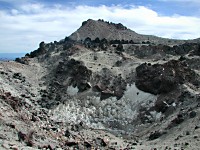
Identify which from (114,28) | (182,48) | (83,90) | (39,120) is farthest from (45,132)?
(114,28)

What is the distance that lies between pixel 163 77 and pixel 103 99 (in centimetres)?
776

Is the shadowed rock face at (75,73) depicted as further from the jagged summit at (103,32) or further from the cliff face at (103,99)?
the jagged summit at (103,32)

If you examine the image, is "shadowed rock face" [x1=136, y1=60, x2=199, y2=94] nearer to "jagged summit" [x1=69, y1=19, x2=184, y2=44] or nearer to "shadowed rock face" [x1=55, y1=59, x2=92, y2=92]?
"shadowed rock face" [x1=55, y1=59, x2=92, y2=92]

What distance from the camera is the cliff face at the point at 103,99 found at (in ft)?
95.5

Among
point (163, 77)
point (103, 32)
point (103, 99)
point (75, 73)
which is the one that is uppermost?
point (103, 32)

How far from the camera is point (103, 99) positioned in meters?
46.5

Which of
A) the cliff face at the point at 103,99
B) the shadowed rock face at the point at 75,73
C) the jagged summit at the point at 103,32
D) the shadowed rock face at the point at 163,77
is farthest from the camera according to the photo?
the jagged summit at the point at 103,32

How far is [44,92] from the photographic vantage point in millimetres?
49250

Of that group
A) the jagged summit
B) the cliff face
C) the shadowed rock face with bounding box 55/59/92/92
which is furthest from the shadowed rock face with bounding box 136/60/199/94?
the jagged summit

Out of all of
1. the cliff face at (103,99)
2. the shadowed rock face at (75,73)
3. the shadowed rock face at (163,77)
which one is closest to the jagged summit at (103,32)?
the cliff face at (103,99)

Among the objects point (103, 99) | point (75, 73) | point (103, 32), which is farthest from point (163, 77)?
point (103, 32)

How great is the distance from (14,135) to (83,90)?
2535cm

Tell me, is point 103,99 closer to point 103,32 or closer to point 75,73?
point 75,73

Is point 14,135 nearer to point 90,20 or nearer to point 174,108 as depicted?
point 174,108
